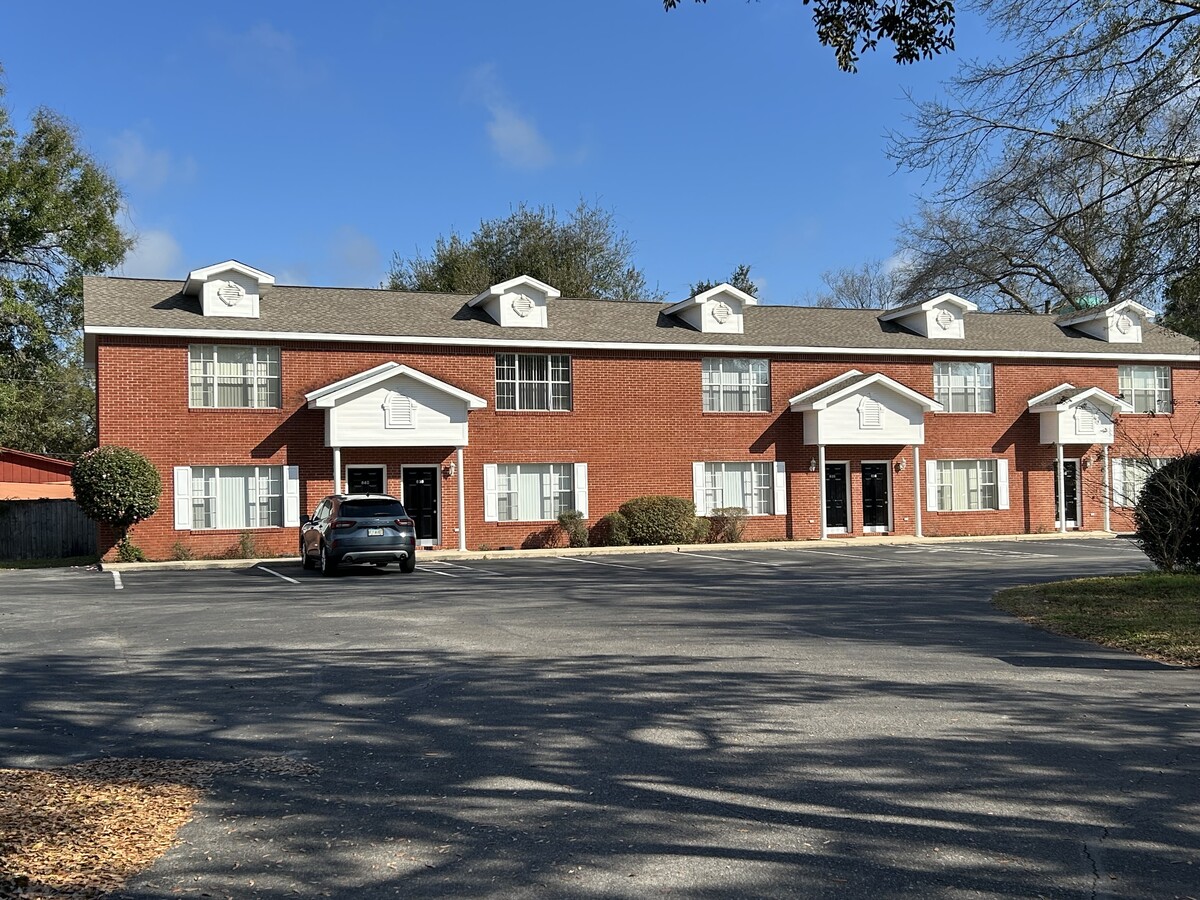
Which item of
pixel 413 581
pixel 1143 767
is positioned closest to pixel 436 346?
pixel 413 581

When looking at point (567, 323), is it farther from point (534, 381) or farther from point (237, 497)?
point (237, 497)

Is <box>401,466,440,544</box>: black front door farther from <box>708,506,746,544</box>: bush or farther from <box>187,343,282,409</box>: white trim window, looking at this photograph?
<box>708,506,746,544</box>: bush

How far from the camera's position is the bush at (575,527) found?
30.4m

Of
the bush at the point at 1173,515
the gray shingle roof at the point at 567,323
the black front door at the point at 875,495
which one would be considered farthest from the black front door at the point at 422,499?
the bush at the point at 1173,515

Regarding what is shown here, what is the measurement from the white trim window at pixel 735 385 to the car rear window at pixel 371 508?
12364mm

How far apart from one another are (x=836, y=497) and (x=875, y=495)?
1295 millimetres

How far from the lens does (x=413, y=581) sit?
20750 millimetres

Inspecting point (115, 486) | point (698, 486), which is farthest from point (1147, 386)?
point (115, 486)

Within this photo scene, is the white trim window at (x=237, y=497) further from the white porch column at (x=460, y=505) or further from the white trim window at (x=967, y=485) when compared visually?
the white trim window at (x=967, y=485)

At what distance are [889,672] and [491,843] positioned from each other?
5.69 meters

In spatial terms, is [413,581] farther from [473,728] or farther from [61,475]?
[61,475]

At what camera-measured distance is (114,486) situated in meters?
25.5

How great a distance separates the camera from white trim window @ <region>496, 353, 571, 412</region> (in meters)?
30.8

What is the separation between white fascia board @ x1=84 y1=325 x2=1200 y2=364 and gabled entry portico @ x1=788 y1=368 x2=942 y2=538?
1513 millimetres
